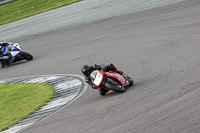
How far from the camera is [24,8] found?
32156mm

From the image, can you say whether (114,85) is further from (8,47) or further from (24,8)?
(24,8)

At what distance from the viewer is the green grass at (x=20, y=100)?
11577 mm

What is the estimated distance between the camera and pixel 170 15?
1952 cm

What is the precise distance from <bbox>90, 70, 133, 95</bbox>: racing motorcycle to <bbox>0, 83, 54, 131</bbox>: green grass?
7.60ft

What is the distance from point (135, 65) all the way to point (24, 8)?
20534 mm

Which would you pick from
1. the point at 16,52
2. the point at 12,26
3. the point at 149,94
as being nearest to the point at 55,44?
the point at 16,52

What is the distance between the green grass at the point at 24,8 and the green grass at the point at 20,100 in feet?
50.1

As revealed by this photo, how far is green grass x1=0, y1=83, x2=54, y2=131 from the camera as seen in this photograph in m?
11.6

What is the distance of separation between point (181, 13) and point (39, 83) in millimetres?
8329

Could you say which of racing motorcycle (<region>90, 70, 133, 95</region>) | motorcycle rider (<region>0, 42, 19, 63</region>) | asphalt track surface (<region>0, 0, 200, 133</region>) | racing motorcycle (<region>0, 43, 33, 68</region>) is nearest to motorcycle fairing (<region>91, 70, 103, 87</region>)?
racing motorcycle (<region>90, 70, 133, 95</region>)

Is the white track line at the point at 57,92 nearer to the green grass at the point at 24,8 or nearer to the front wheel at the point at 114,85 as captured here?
the front wheel at the point at 114,85

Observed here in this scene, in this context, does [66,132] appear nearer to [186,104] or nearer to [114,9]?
[186,104]

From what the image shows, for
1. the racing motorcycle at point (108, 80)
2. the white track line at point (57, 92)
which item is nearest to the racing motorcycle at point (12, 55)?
the white track line at point (57, 92)

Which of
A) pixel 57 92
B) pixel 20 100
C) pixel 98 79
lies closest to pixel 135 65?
pixel 57 92
